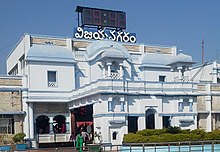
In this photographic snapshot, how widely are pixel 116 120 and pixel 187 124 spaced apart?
22.2ft

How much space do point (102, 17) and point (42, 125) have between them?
42.0 ft

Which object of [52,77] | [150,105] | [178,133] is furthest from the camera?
[52,77]

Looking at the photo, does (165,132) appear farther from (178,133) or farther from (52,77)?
(52,77)

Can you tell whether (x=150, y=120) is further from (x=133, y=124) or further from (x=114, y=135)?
(x=114, y=135)

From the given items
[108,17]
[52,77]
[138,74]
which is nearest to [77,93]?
[52,77]

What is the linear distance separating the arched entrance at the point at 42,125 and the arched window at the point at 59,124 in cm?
64

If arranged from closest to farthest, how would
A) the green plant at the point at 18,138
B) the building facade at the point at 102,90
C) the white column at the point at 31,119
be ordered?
1. the building facade at the point at 102,90
2. the green plant at the point at 18,138
3. the white column at the point at 31,119

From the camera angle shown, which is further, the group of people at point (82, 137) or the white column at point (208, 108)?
the white column at point (208, 108)

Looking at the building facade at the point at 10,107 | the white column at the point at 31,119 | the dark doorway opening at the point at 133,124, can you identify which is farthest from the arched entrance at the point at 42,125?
the dark doorway opening at the point at 133,124

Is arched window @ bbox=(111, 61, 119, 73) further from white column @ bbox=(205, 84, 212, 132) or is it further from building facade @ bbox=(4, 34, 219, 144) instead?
white column @ bbox=(205, 84, 212, 132)

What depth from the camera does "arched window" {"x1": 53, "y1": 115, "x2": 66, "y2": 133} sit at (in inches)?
1241

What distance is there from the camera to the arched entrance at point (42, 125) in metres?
31.0

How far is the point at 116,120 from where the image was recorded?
968 inches

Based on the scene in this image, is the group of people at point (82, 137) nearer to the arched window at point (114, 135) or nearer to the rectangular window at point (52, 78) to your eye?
the arched window at point (114, 135)
